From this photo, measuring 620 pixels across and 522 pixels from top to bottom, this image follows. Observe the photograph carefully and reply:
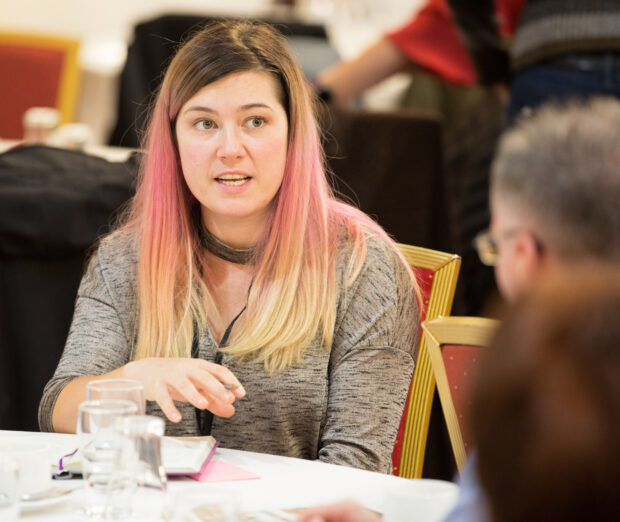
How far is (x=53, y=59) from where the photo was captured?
180 inches

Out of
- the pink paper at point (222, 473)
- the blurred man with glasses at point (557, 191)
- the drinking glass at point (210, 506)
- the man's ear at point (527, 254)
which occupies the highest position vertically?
the blurred man with glasses at point (557, 191)

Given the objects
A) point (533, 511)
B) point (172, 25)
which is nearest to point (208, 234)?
point (533, 511)

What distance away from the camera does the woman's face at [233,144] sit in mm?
1827

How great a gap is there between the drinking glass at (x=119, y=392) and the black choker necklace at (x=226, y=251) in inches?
24.3

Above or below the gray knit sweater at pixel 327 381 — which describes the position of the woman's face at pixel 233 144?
above

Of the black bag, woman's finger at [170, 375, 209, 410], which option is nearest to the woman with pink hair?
woman's finger at [170, 375, 209, 410]

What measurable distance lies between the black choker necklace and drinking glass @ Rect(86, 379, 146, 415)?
0.62m

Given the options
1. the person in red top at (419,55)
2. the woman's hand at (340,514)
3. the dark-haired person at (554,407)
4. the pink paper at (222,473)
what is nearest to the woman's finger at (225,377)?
the pink paper at (222,473)

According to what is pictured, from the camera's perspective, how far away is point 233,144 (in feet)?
5.94

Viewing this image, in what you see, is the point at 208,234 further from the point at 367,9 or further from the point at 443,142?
the point at 367,9

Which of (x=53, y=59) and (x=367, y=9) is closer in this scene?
(x=53, y=59)

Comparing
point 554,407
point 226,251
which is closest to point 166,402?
point 226,251

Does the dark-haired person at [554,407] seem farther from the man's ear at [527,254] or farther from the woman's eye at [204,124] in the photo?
the woman's eye at [204,124]

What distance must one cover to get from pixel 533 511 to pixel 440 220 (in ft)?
7.96
